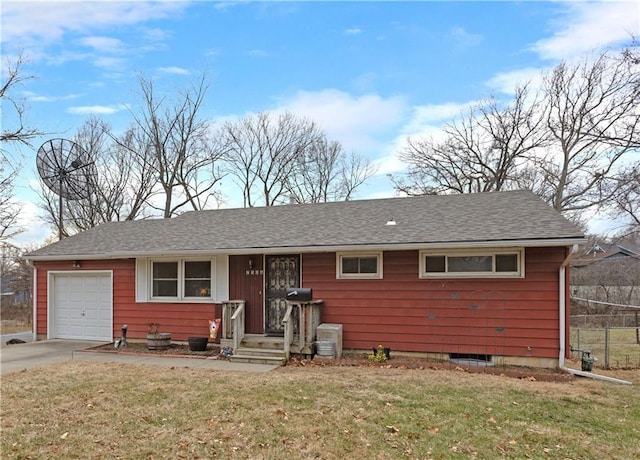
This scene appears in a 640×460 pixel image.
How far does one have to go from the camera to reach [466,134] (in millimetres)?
23844

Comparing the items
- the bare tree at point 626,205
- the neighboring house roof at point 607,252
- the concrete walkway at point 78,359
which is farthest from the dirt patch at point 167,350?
the neighboring house roof at point 607,252

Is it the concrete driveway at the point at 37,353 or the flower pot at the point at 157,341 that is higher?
the flower pot at the point at 157,341

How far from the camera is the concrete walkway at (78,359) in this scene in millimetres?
8500

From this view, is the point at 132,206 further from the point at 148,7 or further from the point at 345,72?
the point at 148,7

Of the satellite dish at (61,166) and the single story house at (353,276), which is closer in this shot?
the single story house at (353,276)

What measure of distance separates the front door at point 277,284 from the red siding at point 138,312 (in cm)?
134

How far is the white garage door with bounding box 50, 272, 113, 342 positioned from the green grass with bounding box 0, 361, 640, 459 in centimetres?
450

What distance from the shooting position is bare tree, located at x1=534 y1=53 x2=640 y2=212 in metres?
19.3

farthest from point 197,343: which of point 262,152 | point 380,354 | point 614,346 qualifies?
point 262,152

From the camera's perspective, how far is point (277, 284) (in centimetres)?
1059

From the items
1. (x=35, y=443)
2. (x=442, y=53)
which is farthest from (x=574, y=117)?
(x=35, y=443)

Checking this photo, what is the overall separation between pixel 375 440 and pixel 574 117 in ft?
69.2

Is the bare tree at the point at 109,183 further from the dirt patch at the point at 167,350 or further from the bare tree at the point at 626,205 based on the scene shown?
the bare tree at the point at 626,205

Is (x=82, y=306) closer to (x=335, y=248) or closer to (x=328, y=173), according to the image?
(x=335, y=248)
